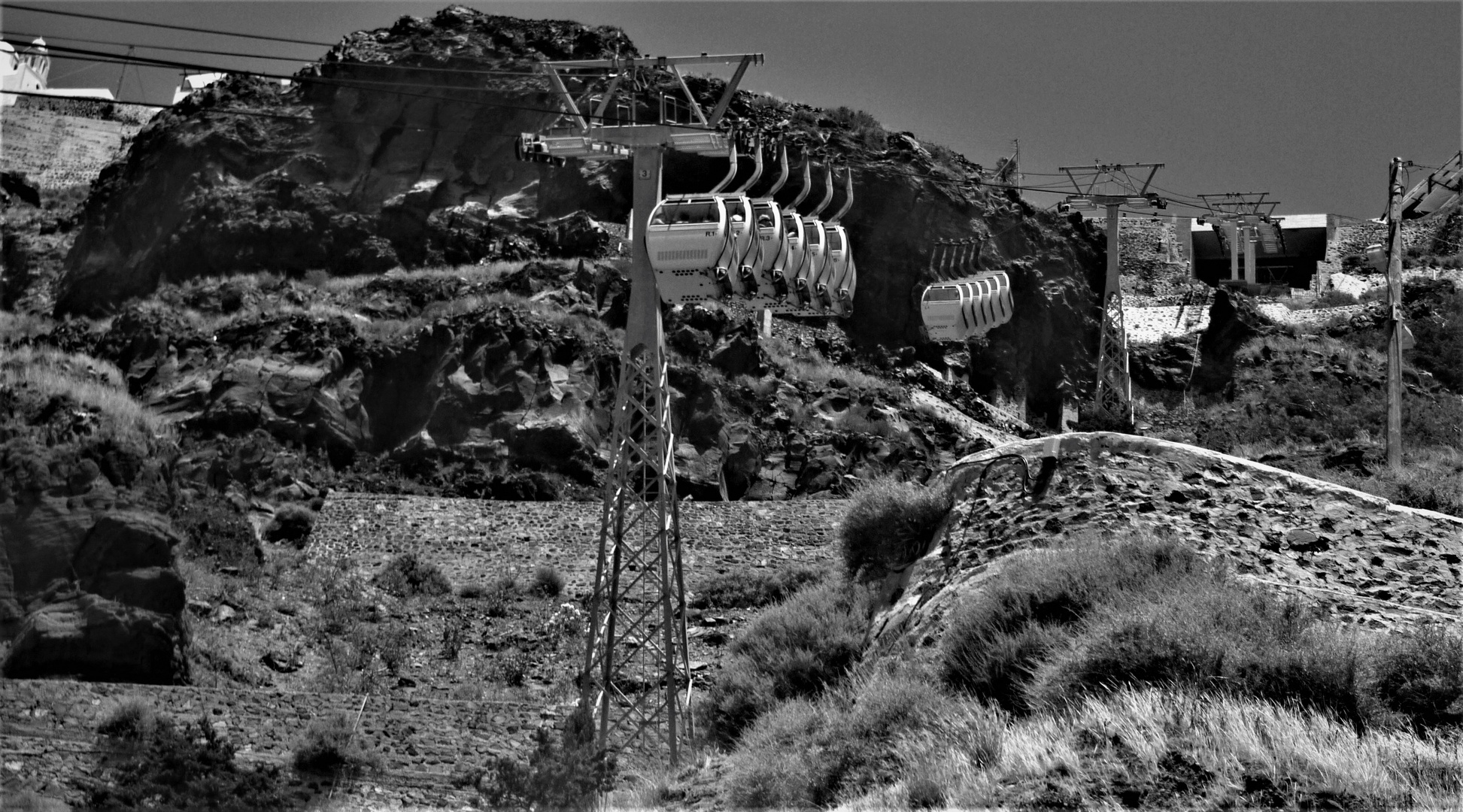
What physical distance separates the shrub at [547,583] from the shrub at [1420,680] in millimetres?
19099

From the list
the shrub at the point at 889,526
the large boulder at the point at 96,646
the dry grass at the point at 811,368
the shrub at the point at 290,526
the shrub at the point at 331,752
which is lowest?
the shrub at the point at 331,752

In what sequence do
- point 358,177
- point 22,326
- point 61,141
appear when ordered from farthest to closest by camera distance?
point 61,141, point 358,177, point 22,326

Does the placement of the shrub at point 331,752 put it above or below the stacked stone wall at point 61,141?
below

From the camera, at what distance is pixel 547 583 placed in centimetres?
3191

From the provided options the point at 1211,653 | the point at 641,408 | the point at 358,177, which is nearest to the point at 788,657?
the point at 641,408

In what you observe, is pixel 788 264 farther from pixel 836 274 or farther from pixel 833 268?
pixel 836 274

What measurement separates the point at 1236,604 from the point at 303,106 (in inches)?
1750

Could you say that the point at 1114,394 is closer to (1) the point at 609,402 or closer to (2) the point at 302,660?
(1) the point at 609,402

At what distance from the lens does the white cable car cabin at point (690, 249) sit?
21.6 meters

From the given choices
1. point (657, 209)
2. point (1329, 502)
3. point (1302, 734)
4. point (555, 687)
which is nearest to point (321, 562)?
point (555, 687)

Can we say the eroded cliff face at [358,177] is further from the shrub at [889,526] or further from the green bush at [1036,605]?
the green bush at [1036,605]

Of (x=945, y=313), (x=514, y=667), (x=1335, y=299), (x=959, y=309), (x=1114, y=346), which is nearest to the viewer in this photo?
(x=514, y=667)

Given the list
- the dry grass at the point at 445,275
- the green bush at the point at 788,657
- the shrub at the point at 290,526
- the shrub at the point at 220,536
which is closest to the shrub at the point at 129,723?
the green bush at the point at 788,657

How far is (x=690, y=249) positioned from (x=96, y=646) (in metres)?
9.02
